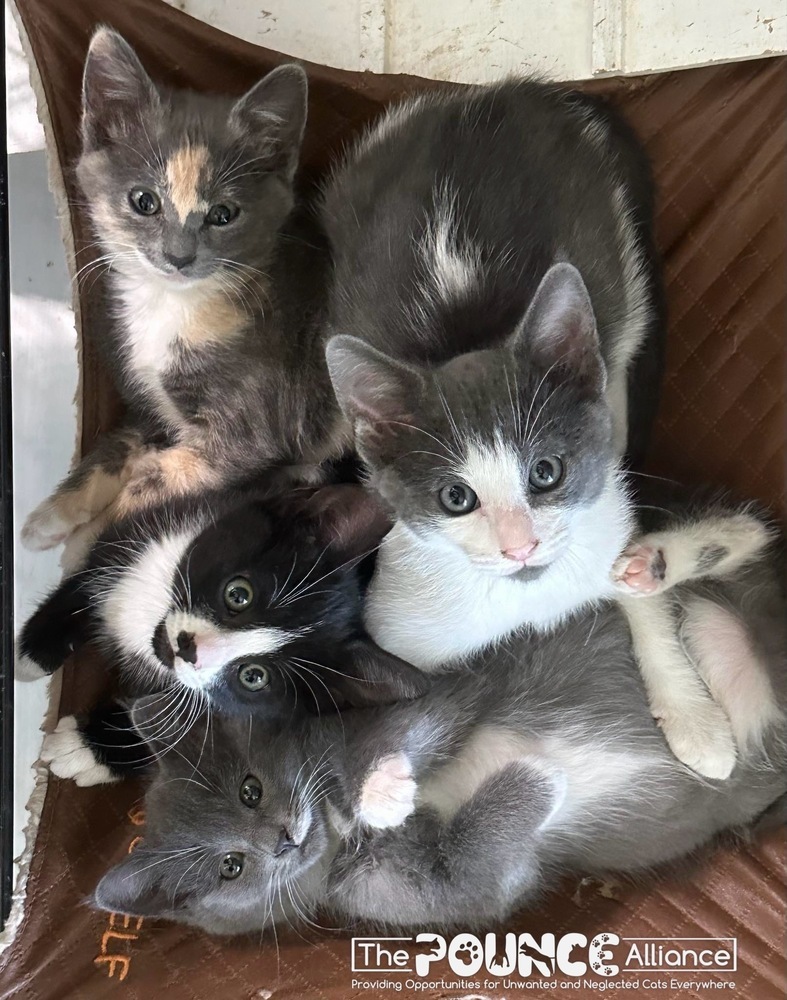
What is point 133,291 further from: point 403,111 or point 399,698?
point 399,698

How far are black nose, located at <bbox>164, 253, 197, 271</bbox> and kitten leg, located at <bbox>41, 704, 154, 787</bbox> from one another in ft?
2.90

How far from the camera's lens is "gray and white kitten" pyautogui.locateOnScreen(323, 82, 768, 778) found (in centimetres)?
128

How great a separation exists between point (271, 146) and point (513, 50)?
905 millimetres

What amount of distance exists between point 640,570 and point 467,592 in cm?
31

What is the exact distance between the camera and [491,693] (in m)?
1.65

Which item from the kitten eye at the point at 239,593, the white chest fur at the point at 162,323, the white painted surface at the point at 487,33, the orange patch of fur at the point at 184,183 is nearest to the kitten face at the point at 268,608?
the kitten eye at the point at 239,593

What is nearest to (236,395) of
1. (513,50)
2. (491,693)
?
(491,693)

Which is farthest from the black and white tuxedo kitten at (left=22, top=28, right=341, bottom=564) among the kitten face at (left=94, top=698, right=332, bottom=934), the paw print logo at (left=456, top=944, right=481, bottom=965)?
the paw print logo at (left=456, top=944, right=481, bottom=965)

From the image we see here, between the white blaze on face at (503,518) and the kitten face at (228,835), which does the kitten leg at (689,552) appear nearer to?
the white blaze on face at (503,518)

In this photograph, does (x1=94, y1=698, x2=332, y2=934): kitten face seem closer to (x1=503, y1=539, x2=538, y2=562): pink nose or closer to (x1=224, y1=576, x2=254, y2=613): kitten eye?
(x1=224, y1=576, x2=254, y2=613): kitten eye

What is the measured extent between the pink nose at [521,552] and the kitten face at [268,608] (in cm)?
36

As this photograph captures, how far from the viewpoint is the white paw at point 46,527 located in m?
1.76

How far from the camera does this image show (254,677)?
1454 mm

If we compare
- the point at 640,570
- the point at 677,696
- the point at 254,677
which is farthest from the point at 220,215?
the point at 677,696
